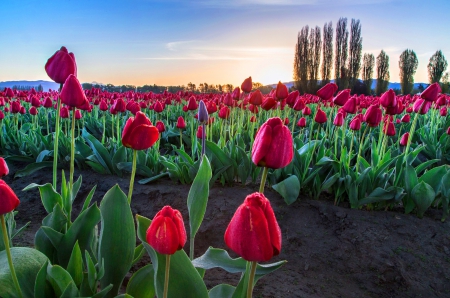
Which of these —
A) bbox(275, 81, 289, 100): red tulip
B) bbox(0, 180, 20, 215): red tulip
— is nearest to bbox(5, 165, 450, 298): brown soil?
bbox(275, 81, 289, 100): red tulip

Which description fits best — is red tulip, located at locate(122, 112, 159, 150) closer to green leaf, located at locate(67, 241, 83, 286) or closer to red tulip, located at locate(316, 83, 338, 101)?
green leaf, located at locate(67, 241, 83, 286)

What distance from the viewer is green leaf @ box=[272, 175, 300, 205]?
343cm

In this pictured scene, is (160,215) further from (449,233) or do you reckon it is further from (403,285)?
(449,233)

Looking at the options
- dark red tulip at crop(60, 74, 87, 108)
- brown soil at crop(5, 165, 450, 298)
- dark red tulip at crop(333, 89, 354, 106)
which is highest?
dark red tulip at crop(60, 74, 87, 108)

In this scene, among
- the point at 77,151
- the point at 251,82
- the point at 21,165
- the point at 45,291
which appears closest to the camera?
the point at 45,291

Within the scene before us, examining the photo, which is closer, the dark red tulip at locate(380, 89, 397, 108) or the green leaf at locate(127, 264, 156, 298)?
the green leaf at locate(127, 264, 156, 298)

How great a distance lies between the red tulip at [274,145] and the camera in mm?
1156

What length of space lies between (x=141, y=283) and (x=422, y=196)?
2.75 m

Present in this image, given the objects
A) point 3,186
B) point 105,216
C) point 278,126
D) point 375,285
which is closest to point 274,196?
point 375,285

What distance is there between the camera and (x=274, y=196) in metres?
3.72

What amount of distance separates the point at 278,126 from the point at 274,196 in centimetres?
264

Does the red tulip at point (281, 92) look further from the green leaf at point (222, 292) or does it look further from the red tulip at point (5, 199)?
the red tulip at point (5, 199)

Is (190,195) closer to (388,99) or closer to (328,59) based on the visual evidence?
(388,99)

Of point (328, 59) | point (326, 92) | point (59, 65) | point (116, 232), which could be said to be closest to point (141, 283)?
point (116, 232)
